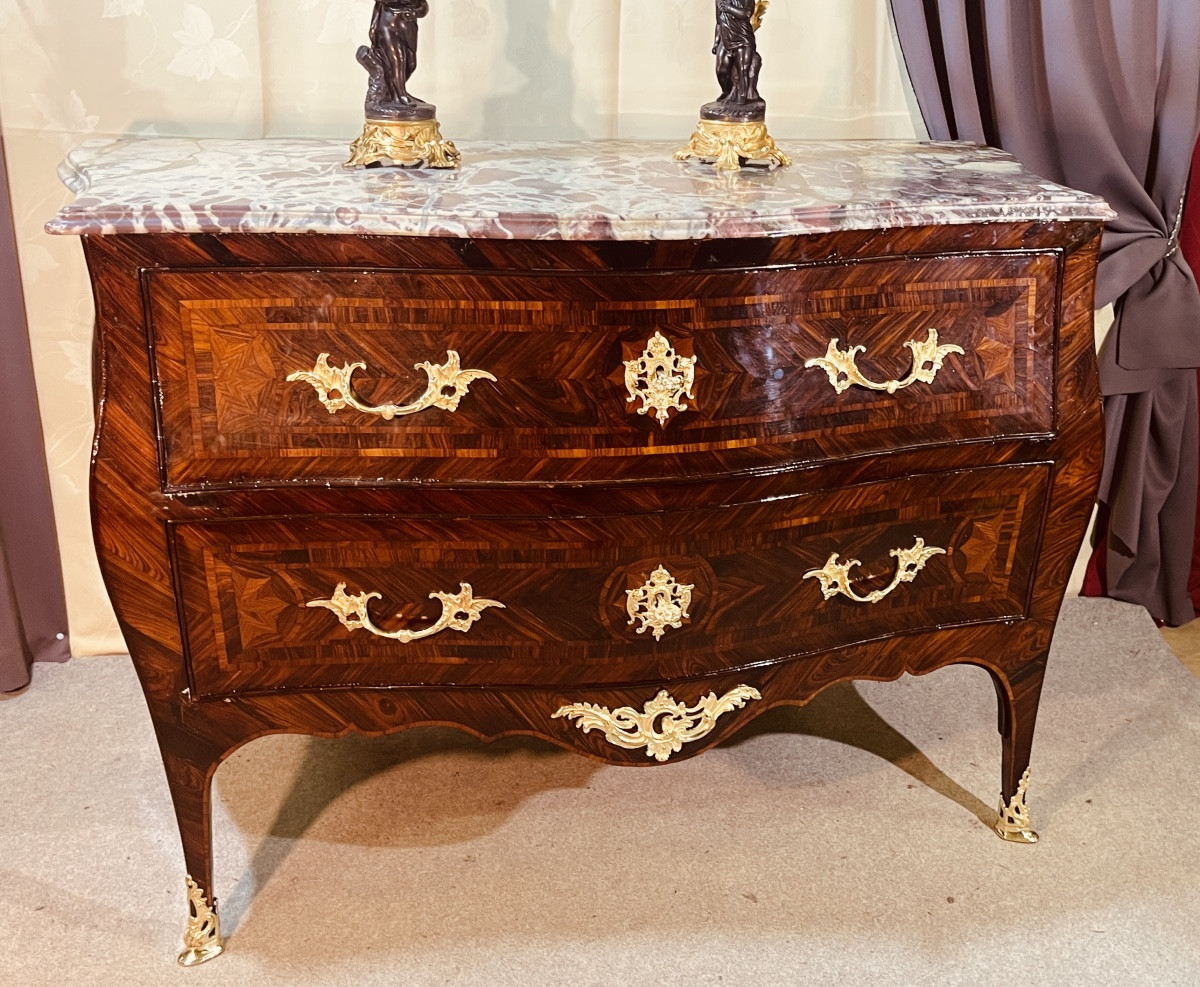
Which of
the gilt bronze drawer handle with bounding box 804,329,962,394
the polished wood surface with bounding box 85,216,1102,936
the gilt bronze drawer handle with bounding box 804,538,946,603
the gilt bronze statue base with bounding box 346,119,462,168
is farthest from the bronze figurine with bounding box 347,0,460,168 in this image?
the gilt bronze drawer handle with bounding box 804,538,946,603

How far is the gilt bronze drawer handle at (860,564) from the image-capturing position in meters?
1.41

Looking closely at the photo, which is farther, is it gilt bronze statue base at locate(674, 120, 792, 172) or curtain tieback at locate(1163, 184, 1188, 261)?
curtain tieback at locate(1163, 184, 1188, 261)

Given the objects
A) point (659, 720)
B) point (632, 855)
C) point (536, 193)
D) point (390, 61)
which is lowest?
point (632, 855)

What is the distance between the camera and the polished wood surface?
1204mm

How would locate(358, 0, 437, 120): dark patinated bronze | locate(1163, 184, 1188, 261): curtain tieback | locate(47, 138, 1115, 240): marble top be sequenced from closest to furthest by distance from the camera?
locate(47, 138, 1115, 240): marble top
locate(358, 0, 437, 120): dark patinated bronze
locate(1163, 184, 1188, 261): curtain tieback

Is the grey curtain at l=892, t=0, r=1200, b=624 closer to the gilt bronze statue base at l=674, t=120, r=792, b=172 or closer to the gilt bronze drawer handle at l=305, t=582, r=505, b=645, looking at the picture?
the gilt bronze statue base at l=674, t=120, r=792, b=172

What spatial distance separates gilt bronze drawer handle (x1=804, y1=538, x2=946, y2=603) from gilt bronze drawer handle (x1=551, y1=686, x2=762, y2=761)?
17 cm

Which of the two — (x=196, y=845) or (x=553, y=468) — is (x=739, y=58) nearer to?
(x=553, y=468)

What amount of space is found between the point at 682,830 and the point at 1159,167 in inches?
53.1

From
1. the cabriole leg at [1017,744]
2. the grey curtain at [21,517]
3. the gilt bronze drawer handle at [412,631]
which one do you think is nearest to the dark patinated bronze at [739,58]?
the gilt bronze drawer handle at [412,631]

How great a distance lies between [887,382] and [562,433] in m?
0.39

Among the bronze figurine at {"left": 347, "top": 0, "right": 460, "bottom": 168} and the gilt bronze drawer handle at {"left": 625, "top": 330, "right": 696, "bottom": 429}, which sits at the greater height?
the bronze figurine at {"left": 347, "top": 0, "right": 460, "bottom": 168}

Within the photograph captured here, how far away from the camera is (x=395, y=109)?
1399mm

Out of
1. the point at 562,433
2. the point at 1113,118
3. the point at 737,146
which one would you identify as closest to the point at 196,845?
the point at 562,433
